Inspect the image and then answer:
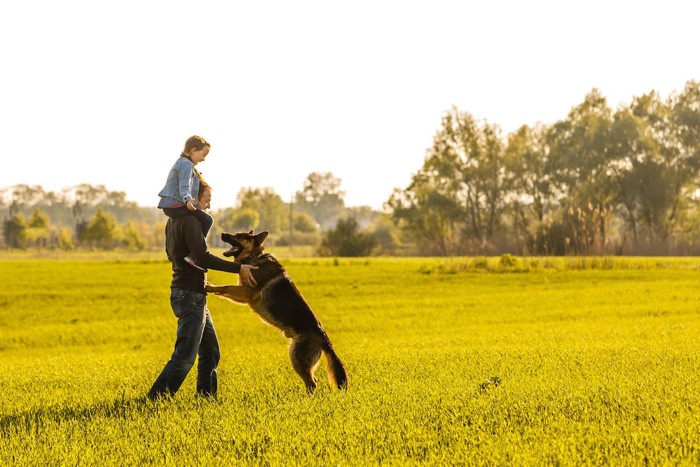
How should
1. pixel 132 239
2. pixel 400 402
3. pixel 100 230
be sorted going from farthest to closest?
pixel 132 239 < pixel 100 230 < pixel 400 402

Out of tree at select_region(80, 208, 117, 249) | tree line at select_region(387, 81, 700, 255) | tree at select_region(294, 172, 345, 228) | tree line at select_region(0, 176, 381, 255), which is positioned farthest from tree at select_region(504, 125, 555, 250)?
tree at select_region(294, 172, 345, 228)

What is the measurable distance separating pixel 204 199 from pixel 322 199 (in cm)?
17126

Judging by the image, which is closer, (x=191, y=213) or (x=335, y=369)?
(x=191, y=213)

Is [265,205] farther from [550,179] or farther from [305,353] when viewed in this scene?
[305,353]

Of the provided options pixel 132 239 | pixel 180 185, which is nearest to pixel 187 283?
pixel 180 185

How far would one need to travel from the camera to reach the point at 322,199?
17825 centimetres

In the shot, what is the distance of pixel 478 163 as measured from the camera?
2699 inches

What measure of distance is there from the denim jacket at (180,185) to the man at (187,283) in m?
0.16

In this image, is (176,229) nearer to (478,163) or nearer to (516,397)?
(516,397)

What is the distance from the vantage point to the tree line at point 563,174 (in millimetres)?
62219

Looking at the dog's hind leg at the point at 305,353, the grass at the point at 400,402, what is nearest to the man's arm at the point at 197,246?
the dog's hind leg at the point at 305,353

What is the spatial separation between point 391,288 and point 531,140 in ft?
144

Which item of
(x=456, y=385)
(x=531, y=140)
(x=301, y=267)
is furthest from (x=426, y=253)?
(x=456, y=385)

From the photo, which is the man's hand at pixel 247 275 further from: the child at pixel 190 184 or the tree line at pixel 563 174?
the tree line at pixel 563 174
